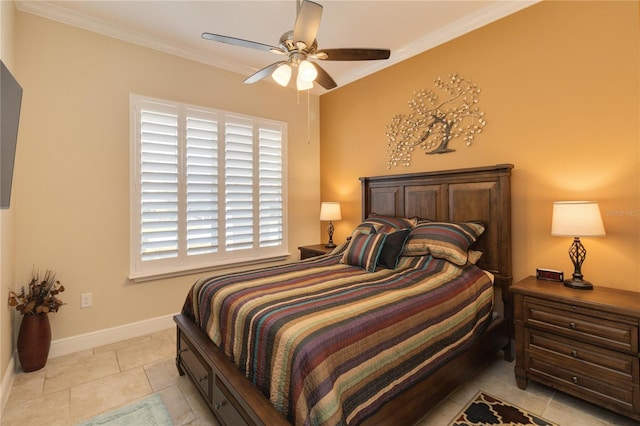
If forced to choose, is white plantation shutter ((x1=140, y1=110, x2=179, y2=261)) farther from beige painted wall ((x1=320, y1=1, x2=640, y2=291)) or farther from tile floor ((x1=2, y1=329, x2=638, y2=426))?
beige painted wall ((x1=320, y1=1, x2=640, y2=291))

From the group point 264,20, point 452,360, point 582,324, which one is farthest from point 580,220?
point 264,20

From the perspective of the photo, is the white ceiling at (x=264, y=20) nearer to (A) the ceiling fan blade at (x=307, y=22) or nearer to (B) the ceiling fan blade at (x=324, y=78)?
(B) the ceiling fan blade at (x=324, y=78)

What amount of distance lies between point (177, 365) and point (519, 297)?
8.42 feet

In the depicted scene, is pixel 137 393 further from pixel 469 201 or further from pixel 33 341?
pixel 469 201

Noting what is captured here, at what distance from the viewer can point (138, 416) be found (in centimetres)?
187

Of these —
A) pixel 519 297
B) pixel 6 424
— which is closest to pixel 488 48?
pixel 519 297

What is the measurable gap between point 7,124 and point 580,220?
3407 millimetres

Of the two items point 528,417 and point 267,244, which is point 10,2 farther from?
point 528,417

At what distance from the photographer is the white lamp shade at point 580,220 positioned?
1.93 m

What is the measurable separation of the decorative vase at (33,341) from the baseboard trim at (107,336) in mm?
244

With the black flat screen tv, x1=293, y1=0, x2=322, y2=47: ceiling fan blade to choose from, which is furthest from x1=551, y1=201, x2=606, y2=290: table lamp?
the black flat screen tv

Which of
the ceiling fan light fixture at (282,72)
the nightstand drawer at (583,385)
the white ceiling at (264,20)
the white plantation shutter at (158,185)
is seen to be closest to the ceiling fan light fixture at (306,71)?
the ceiling fan light fixture at (282,72)

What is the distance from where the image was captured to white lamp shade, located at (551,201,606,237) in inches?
76.0

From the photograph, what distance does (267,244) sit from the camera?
387cm
